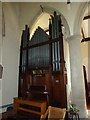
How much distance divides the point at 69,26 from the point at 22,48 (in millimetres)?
2105

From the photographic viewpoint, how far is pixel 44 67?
5.12 meters

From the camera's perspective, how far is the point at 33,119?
14.2ft

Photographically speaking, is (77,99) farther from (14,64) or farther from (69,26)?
(14,64)

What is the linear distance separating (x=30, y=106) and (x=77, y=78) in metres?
1.65

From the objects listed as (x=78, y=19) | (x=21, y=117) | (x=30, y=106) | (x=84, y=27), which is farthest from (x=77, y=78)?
(x=84, y=27)

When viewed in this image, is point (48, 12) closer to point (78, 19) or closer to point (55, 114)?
point (78, 19)

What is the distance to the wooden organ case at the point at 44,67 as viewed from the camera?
465 centimetres

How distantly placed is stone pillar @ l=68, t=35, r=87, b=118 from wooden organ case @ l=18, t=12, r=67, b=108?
0.41 meters

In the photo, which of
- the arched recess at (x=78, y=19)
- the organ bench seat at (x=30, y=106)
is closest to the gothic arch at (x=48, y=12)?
the arched recess at (x=78, y=19)

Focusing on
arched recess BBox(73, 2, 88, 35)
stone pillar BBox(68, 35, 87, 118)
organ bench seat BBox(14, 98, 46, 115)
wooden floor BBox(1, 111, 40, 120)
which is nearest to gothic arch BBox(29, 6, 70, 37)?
arched recess BBox(73, 2, 88, 35)

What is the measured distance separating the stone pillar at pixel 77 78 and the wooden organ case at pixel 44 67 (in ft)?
1.34

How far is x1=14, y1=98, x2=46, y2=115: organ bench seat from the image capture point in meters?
4.42

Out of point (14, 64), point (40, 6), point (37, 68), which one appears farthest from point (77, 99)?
point (40, 6)

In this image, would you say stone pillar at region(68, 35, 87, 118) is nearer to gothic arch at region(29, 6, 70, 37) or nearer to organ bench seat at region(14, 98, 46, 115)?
gothic arch at region(29, 6, 70, 37)
